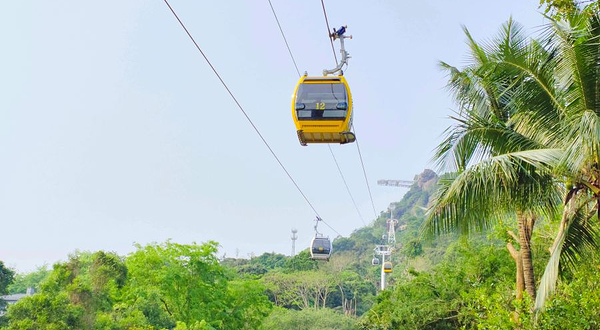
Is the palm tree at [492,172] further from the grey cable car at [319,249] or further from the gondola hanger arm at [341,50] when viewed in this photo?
the grey cable car at [319,249]

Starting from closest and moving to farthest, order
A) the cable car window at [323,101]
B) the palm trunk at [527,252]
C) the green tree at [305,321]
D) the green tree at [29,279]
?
the palm trunk at [527,252], the cable car window at [323,101], the green tree at [305,321], the green tree at [29,279]

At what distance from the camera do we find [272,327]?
116 ft

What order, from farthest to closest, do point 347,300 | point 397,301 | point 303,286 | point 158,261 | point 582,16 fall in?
point 347,300 < point 303,286 < point 158,261 < point 397,301 < point 582,16

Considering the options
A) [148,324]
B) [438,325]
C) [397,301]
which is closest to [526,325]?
[438,325]

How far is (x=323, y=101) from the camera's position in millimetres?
12344

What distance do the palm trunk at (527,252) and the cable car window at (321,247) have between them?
16779mm

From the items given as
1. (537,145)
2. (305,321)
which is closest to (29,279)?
(305,321)

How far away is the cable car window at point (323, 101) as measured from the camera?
12297mm

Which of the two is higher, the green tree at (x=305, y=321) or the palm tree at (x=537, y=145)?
the palm tree at (x=537, y=145)

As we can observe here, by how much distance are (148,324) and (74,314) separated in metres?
4.02

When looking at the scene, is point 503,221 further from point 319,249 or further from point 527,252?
point 319,249

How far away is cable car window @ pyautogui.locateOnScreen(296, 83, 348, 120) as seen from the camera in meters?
12.3

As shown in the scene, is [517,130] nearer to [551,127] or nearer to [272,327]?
[551,127]

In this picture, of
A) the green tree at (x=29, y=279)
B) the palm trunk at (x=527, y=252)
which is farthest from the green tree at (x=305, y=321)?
the green tree at (x=29, y=279)
